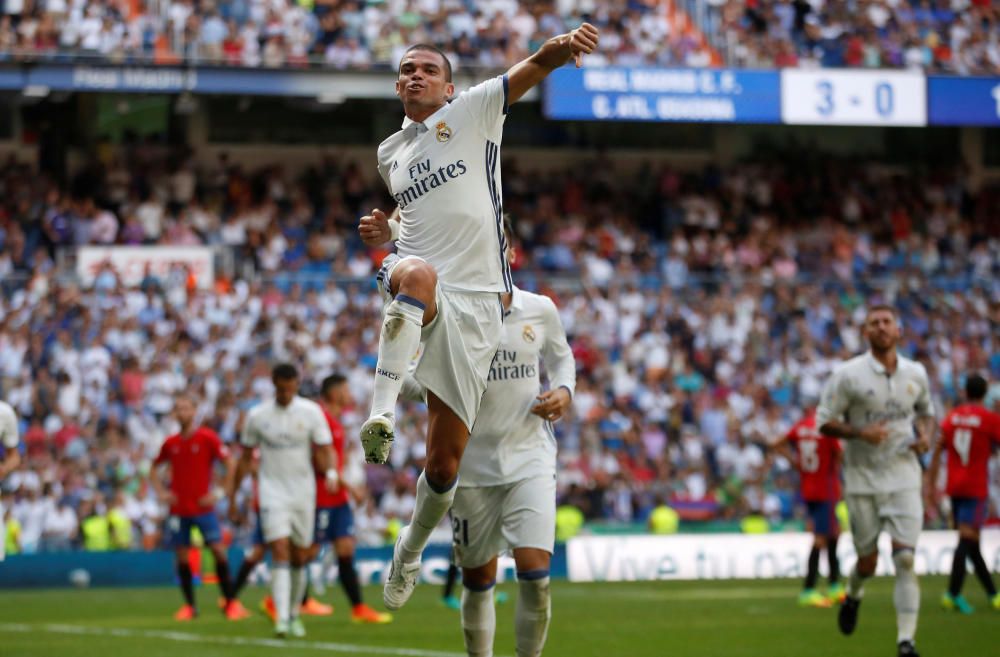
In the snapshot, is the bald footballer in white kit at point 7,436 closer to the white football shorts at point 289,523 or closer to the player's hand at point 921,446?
the white football shorts at point 289,523

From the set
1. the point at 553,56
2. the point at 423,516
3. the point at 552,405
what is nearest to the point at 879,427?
the point at 552,405

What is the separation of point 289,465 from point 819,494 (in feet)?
21.2

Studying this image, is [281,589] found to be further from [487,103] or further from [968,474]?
[487,103]

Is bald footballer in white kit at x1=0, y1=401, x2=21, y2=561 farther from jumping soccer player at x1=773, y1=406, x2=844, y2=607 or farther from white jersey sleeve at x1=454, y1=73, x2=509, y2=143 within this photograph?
jumping soccer player at x1=773, y1=406, x2=844, y2=607

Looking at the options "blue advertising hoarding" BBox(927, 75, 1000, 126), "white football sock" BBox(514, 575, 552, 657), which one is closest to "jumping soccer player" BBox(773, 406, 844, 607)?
"white football sock" BBox(514, 575, 552, 657)

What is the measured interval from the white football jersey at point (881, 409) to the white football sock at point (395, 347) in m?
5.71

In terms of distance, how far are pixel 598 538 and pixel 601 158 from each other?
11.4 m

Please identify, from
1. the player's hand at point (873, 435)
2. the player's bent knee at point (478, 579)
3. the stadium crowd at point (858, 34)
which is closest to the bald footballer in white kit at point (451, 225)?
the player's bent knee at point (478, 579)

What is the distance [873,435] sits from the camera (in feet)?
41.0

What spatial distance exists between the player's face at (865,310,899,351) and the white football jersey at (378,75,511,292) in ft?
16.8

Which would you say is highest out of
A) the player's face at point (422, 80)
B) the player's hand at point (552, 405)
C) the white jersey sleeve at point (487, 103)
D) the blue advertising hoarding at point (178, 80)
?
the blue advertising hoarding at point (178, 80)

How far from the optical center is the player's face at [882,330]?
12742 mm

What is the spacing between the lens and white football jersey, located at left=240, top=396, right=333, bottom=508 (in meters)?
15.9

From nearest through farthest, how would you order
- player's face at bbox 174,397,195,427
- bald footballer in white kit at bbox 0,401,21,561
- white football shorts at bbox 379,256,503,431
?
white football shorts at bbox 379,256,503,431 → bald footballer in white kit at bbox 0,401,21,561 → player's face at bbox 174,397,195,427
